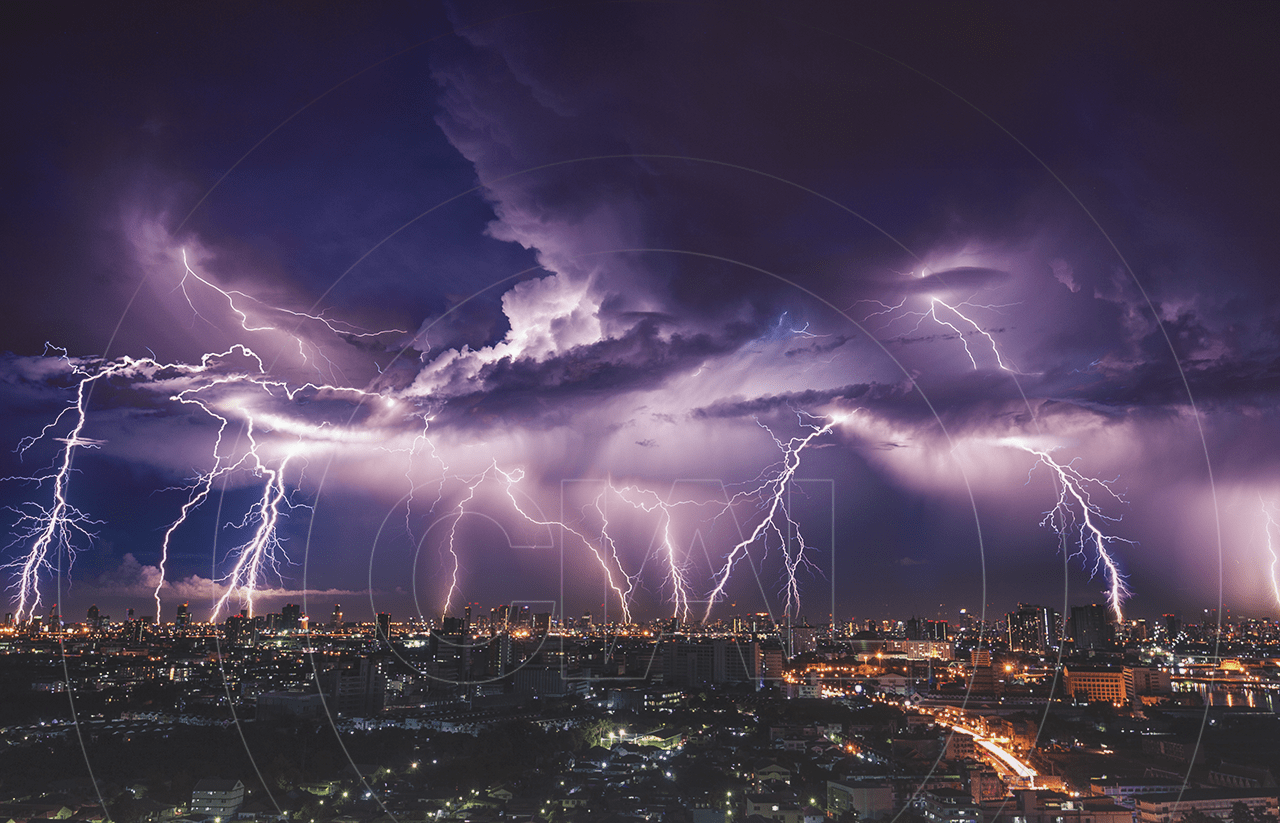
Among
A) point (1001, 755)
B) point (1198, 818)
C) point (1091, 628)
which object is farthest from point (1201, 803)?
point (1091, 628)

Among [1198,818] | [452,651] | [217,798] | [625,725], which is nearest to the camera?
[1198,818]

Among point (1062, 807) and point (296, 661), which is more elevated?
point (1062, 807)

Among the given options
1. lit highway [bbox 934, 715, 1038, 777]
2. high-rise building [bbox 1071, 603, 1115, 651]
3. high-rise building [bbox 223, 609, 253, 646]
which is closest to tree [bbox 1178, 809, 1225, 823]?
lit highway [bbox 934, 715, 1038, 777]

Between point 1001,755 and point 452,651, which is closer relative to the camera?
point 1001,755

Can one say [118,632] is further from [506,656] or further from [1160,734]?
[1160,734]

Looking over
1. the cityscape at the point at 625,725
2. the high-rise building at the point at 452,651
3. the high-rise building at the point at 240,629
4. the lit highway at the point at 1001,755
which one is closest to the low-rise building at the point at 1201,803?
the cityscape at the point at 625,725

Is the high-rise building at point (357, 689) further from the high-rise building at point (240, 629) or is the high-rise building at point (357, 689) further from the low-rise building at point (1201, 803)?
the low-rise building at point (1201, 803)

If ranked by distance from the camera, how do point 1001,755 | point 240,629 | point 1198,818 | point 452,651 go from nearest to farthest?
point 1198,818 < point 1001,755 < point 452,651 < point 240,629

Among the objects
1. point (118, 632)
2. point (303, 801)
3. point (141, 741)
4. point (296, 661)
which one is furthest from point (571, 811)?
point (118, 632)

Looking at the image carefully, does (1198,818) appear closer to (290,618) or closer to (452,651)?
(452,651)

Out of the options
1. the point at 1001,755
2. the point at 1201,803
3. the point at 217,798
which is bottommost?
the point at 1001,755

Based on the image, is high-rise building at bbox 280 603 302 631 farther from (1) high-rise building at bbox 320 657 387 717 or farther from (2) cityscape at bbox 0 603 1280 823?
(1) high-rise building at bbox 320 657 387 717
